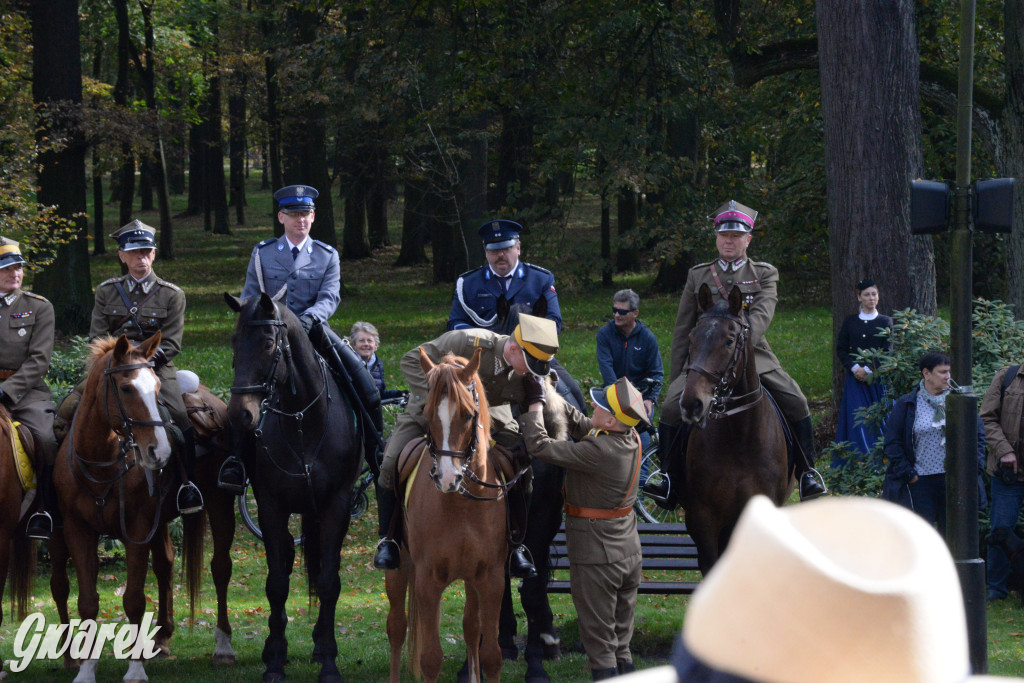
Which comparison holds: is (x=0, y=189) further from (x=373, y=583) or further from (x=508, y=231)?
(x=508, y=231)

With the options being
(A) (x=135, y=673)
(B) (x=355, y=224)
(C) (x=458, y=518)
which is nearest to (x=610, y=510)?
(C) (x=458, y=518)

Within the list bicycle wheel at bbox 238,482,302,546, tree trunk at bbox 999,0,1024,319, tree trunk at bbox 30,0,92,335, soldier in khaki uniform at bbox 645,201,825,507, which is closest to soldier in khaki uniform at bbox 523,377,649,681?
soldier in khaki uniform at bbox 645,201,825,507

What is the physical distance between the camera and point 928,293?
13578 millimetres

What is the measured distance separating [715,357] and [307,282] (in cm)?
335

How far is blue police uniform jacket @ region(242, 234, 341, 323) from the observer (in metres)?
8.72

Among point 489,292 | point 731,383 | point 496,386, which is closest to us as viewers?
point 731,383

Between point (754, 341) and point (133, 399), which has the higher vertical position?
point (754, 341)

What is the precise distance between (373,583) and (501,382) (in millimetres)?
4948

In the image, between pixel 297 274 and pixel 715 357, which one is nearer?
pixel 715 357

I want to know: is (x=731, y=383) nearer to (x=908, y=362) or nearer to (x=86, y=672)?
(x=908, y=362)

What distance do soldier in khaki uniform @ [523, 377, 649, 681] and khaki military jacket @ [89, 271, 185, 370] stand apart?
3.16 metres

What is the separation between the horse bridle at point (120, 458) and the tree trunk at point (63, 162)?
13.8 m

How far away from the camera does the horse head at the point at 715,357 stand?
687 cm

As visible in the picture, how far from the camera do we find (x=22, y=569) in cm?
883
